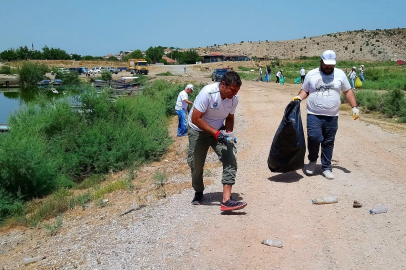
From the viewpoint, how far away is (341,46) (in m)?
108

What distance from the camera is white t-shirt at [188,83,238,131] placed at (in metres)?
5.28

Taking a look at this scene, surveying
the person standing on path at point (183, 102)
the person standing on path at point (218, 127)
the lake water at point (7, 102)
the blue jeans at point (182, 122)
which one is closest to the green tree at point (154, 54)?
the lake water at point (7, 102)

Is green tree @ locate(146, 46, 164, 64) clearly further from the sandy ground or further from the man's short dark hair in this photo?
the man's short dark hair

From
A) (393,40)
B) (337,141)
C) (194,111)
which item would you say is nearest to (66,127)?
(337,141)

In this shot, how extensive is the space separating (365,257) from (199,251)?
1731 mm

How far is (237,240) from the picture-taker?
482 cm

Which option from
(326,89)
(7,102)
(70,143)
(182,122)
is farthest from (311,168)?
(7,102)

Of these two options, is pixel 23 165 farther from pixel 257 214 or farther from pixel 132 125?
pixel 257 214

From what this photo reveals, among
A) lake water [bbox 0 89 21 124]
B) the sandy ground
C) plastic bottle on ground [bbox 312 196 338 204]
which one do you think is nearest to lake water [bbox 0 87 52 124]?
lake water [bbox 0 89 21 124]

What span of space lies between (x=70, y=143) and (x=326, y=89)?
10.3m

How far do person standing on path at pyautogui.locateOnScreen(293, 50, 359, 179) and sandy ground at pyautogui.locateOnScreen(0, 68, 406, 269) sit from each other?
662 mm

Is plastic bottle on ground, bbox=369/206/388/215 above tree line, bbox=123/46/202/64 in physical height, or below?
below

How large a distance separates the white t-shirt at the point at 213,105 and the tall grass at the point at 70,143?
5614 millimetres

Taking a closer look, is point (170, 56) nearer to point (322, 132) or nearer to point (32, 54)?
point (32, 54)
